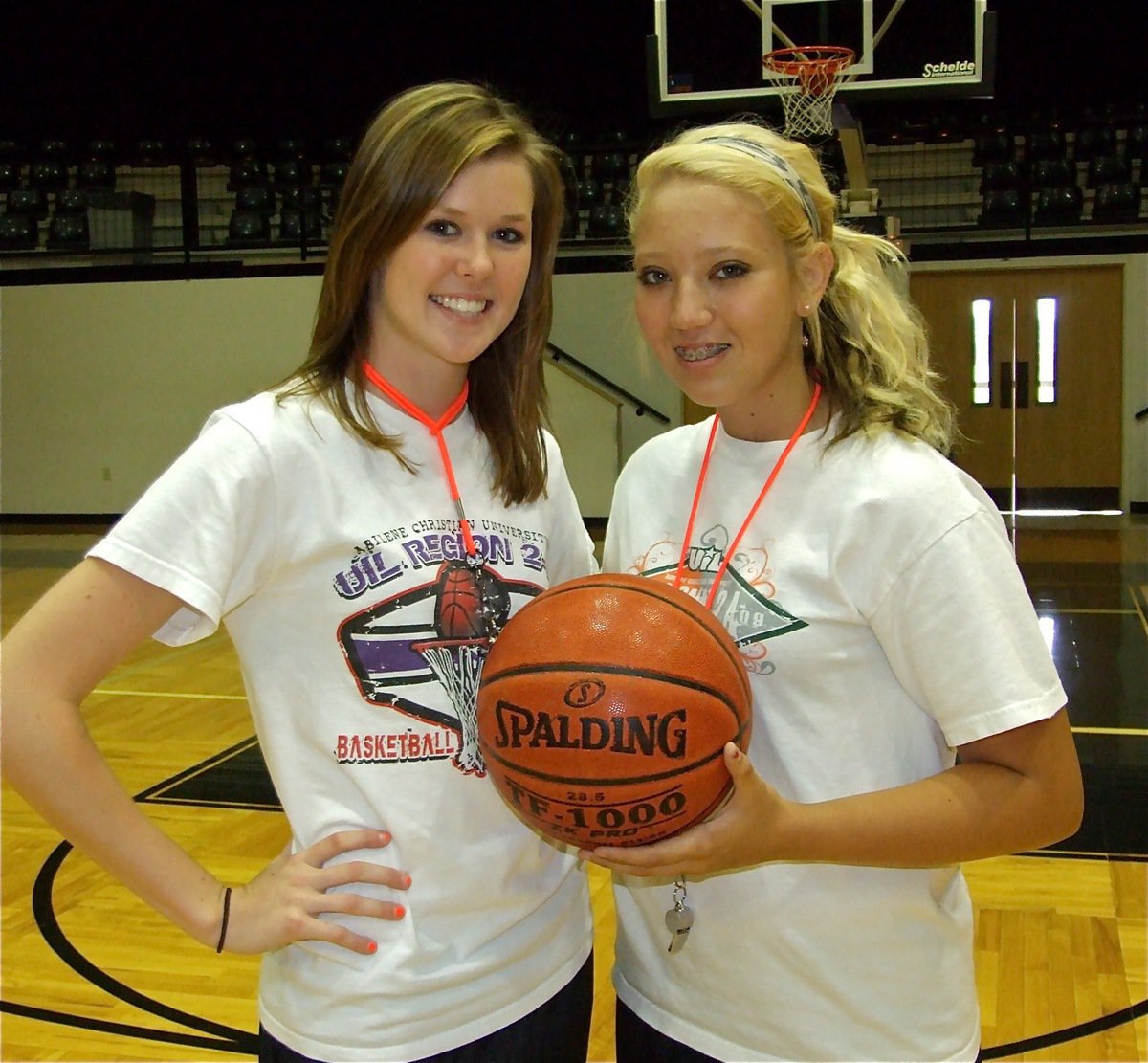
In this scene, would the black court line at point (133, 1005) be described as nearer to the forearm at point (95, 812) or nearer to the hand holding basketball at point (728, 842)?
the forearm at point (95, 812)

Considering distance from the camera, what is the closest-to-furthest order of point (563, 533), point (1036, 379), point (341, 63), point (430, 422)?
point (430, 422)
point (563, 533)
point (1036, 379)
point (341, 63)

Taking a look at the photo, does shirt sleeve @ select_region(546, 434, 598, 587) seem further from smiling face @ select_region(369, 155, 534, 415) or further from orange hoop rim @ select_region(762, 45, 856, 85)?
orange hoop rim @ select_region(762, 45, 856, 85)

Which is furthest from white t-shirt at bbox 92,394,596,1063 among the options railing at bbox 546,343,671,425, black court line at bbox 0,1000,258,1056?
railing at bbox 546,343,671,425

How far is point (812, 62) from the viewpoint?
480 cm

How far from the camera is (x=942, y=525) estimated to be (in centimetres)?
109

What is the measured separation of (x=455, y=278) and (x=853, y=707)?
568 mm

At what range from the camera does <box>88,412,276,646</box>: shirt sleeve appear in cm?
105

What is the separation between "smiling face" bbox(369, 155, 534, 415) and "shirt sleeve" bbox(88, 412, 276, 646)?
21 centimetres

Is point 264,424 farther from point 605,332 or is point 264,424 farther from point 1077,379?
point 1077,379

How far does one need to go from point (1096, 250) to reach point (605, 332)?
3.76 m

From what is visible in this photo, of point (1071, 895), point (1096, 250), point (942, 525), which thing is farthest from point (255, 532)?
point (1096, 250)

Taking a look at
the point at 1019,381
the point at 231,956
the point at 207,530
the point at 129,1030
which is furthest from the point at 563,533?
the point at 1019,381

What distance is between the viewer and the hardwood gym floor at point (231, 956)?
2264mm

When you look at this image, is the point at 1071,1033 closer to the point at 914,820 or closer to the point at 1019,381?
the point at 914,820
